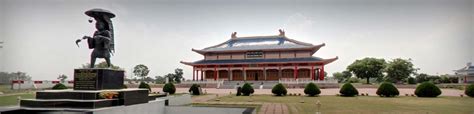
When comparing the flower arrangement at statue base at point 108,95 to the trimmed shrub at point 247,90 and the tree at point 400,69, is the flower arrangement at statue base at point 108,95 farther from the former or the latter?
the tree at point 400,69

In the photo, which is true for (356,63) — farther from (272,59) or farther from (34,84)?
(34,84)

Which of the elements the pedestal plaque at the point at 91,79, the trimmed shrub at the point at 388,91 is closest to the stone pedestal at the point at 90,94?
the pedestal plaque at the point at 91,79

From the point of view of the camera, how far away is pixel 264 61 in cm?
4594

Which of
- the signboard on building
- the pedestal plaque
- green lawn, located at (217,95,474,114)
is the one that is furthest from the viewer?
the signboard on building

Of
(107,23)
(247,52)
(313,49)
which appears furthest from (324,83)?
(107,23)

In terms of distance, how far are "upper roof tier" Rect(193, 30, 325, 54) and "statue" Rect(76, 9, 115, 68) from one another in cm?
3577

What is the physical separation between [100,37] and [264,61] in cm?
3539

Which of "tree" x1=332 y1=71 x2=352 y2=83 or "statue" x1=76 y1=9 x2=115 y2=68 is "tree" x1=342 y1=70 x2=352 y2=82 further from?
"statue" x1=76 y1=9 x2=115 y2=68

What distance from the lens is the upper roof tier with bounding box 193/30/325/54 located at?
152 ft

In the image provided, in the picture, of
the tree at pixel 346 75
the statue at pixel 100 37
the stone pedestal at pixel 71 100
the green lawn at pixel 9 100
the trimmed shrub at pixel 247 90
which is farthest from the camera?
the tree at pixel 346 75

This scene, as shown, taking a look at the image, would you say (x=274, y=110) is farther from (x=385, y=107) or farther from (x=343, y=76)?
(x=343, y=76)

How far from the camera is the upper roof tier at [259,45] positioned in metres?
46.4

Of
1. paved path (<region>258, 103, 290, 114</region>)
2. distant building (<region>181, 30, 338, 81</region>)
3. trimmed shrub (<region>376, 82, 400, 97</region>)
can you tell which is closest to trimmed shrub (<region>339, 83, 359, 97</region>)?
trimmed shrub (<region>376, 82, 400, 97</region>)

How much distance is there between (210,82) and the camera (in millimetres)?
42312
